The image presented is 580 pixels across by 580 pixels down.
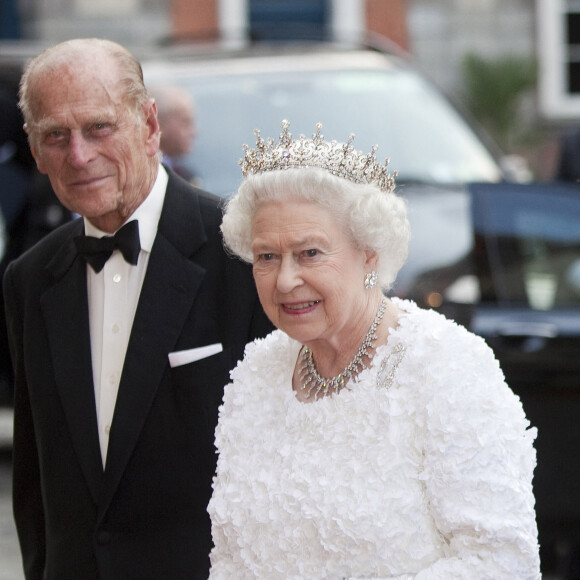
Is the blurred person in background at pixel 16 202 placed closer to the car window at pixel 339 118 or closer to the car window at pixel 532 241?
the car window at pixel 339 118

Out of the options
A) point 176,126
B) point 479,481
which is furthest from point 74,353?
point 176,126

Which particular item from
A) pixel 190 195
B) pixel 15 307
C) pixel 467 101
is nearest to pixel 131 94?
pixel 190 195

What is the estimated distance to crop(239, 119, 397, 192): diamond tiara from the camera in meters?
2.44

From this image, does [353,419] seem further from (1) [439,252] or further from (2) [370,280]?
(1) [439,252]

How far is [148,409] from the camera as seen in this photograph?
2768mm

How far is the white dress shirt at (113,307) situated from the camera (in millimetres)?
2861

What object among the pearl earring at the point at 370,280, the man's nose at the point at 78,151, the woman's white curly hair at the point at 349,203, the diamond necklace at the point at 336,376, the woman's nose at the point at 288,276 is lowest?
the diamond necklace at the point at 336,376

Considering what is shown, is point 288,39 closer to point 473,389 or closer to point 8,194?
point 8,194

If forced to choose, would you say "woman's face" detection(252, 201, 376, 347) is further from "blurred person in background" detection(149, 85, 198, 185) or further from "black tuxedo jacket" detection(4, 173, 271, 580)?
"blurred person in background" detection(149, 85, 198, 185)

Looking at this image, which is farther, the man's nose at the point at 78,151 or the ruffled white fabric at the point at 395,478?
the man's nose at the point at 78,151

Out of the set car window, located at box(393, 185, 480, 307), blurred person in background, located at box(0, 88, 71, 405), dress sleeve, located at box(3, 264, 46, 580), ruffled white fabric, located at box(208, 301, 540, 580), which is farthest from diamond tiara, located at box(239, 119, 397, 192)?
blurred person in background, located at box(0, 88, 71, 405)

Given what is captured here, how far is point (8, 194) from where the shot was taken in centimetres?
625

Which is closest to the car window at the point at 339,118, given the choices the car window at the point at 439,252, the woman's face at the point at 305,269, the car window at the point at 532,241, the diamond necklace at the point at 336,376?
the car window at the point at 439,252

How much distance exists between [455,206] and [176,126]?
1249mm
